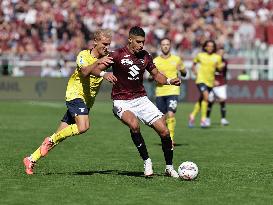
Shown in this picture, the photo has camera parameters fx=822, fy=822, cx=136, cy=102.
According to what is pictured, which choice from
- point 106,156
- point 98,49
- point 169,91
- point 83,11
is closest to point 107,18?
point 83,11

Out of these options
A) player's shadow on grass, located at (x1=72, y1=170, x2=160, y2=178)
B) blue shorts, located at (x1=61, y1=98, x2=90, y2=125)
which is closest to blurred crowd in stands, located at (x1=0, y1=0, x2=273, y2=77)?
player's shadow on grass, located at (x1=72, y1=170, x2=160, y2=178)

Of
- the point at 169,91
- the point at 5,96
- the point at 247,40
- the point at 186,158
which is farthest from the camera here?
the point at 247,40

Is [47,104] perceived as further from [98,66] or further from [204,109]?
[98,66]

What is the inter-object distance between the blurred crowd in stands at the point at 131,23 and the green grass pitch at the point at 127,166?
12.0 meters

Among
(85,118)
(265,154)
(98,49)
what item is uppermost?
(98,49)

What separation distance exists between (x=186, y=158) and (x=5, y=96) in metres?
21.3

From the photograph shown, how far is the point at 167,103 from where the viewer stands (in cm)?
1867

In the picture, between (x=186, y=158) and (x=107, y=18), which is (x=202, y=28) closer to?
(x=107, y=18)

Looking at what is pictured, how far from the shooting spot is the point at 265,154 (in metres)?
16.9

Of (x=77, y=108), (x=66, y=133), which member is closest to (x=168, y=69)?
(x=77, y=108)

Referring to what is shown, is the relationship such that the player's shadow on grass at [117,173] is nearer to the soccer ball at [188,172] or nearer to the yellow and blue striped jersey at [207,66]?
the soccer ball at [188,172]

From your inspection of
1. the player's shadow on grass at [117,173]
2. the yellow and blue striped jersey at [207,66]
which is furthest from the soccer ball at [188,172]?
the yellow and blue striped jersey at [207,66]

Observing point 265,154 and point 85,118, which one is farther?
point 265,154

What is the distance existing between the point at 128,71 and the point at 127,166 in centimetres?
232
